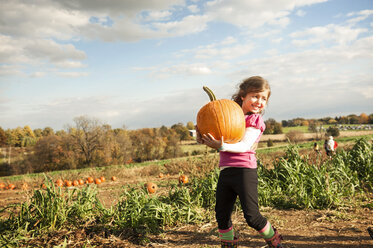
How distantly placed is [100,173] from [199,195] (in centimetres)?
1142

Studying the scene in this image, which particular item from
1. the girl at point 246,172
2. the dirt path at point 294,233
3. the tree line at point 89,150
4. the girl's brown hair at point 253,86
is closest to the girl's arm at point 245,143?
the girl at point 246,172

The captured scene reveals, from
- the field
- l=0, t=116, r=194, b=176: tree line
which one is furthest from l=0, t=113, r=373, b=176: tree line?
the field

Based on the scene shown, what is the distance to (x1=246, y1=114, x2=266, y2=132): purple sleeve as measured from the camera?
2701mm

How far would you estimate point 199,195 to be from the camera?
4.21 metres

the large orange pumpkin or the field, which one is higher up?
the large orange pumpkin

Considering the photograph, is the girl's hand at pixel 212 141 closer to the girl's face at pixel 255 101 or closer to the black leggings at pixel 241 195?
the black leggings at pixel 241 195

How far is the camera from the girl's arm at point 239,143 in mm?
2436

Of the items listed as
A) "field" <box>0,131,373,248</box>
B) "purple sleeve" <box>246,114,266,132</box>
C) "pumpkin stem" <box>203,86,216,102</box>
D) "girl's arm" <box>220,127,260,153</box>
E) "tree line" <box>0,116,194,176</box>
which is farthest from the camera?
"tree line" <box>0,116,194,176</box>

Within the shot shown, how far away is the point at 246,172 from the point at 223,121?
556 mm

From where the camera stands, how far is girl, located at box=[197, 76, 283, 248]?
2512mm

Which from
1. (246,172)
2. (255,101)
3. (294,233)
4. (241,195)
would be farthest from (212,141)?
(294,233)

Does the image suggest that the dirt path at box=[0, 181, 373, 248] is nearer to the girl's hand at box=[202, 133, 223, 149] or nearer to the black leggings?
the black leggings

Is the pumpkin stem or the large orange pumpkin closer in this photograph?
the large orange pumpkin

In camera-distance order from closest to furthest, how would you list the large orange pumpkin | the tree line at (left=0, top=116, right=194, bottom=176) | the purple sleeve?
the large orange pumpkin
the purple sleeve
the tree line at (left=0, top=116, right=194, bottom=176)
